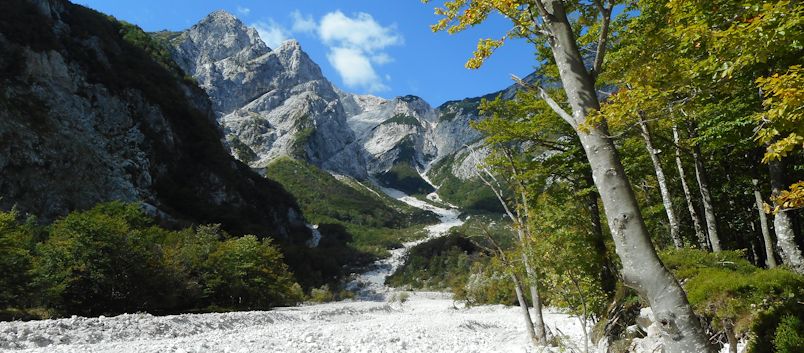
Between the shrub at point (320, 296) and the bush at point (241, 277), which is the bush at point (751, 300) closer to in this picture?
the bush at point (241, 277)

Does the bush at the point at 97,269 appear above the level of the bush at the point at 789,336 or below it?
above

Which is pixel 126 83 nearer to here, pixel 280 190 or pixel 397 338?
pixel 280 190

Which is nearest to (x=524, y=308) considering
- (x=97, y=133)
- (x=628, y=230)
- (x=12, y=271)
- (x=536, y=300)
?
(x=536, y=300)

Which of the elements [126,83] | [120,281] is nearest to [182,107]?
[126,83]

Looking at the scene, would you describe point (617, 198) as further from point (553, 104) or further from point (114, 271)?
point (114, 271)

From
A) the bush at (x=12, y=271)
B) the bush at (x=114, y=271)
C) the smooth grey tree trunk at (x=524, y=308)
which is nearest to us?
the smooth grey tree trunk at (x=524, y=308)

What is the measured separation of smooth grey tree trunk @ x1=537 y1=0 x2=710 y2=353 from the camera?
4344 millimetres

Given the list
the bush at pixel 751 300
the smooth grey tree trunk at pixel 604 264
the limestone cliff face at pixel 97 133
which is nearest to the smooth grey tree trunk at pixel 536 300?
the smooth grey tree trunk at pixel 604 264

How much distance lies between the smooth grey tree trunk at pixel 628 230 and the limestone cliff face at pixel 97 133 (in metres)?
64.4

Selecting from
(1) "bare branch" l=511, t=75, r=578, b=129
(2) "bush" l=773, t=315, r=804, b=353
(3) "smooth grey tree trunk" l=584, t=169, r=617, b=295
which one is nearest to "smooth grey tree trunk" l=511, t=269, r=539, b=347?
(3) "smooth grey tree trunk" l=584, t=169, r=617, b=295

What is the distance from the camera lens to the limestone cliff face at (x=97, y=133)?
188 ft

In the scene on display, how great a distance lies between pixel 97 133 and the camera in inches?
2852

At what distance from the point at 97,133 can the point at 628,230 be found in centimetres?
8452

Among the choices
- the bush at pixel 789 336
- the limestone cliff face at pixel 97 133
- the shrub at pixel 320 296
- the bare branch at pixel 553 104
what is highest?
the limestone cliff face at pixel 97 133
